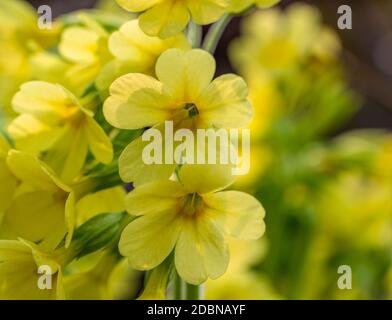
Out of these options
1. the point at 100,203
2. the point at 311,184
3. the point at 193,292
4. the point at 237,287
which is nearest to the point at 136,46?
the point at 100,203

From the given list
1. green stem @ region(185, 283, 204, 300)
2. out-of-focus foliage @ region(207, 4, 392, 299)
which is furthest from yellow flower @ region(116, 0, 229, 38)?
out-of-focus foliage @ region(207, 4, 392, 299)

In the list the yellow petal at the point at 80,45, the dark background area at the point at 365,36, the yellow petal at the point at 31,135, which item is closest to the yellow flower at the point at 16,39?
the yellow petal at the point at 80,45

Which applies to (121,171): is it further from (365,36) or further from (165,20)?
(365,36)

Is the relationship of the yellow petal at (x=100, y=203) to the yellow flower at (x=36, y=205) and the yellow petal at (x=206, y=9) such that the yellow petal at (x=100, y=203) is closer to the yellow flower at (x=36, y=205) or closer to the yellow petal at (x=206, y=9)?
the yellow flower at (x=36, y=205)

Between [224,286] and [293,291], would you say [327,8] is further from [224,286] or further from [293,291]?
[224,286]

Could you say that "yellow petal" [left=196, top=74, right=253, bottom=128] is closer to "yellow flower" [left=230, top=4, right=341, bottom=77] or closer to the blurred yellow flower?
the blurred yellow flower

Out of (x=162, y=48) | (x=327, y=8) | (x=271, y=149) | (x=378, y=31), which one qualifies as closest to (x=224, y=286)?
(x=271, y=149)
